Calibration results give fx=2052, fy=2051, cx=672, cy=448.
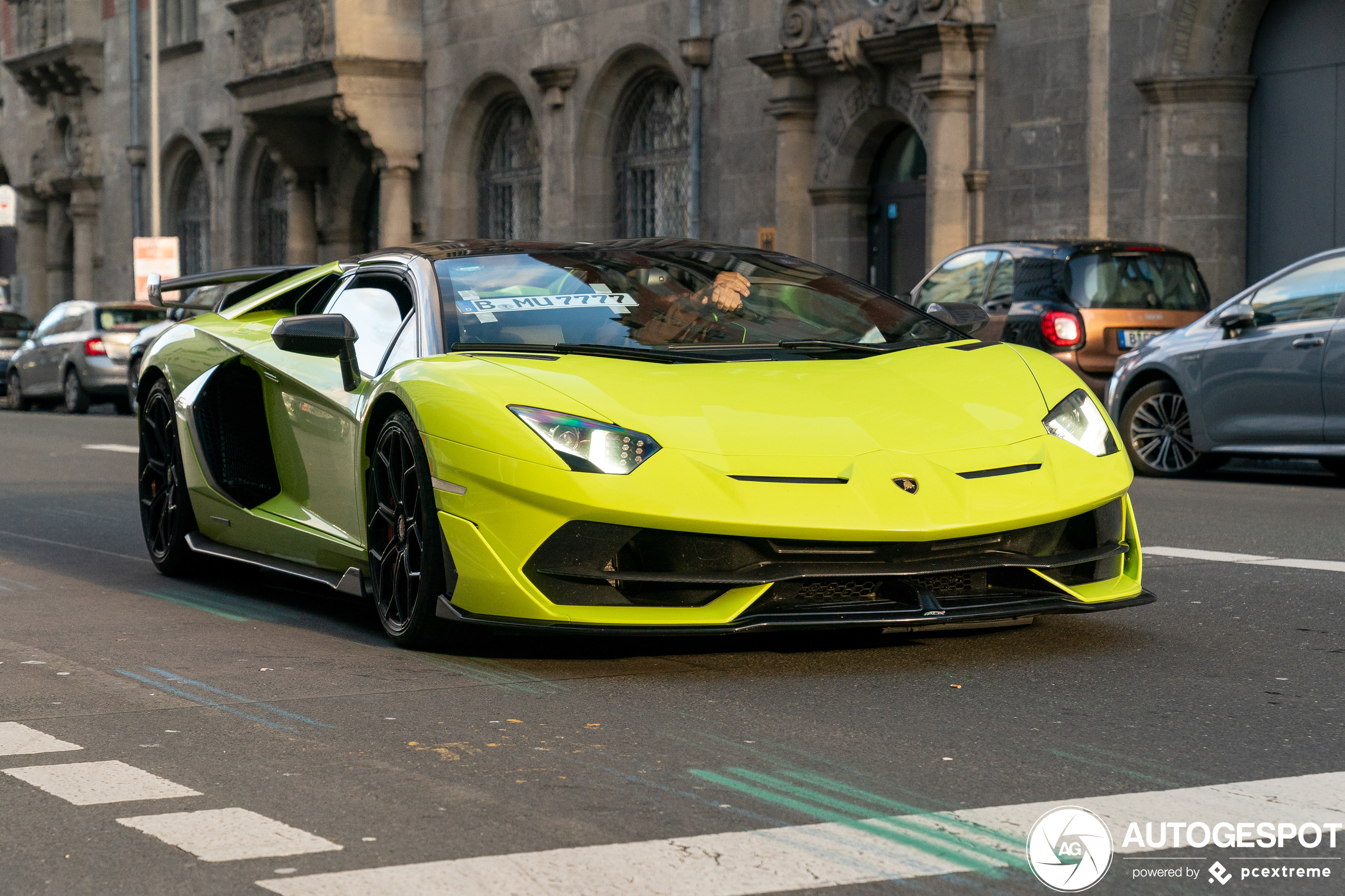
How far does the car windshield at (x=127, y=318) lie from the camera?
91.8 ft

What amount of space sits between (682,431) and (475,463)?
0.59 meters

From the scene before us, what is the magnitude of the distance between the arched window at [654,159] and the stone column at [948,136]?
558 centimetres

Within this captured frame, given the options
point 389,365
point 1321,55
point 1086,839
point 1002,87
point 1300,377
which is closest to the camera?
point 1086,839

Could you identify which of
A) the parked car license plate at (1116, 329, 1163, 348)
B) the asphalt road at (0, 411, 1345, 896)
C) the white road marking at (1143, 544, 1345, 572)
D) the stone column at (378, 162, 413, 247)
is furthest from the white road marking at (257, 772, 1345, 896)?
the stone column at (378, 162, 413, 247)

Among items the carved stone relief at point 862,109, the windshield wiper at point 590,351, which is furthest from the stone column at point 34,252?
the windshield wiper at point 590,351

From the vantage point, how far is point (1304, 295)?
41.3 ft

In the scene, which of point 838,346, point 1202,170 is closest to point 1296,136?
point 1202,170

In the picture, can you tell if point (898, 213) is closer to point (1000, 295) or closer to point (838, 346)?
point (1000, 295)

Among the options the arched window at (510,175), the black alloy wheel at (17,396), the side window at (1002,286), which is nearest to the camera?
the side window at (1002,286)

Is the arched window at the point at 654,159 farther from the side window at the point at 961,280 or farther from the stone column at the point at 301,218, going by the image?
the side window at the point at 961,280

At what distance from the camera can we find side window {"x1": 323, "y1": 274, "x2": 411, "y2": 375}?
22.0 ft

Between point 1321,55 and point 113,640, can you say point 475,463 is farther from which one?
point 1321,55

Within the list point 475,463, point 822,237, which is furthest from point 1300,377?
point 822,237

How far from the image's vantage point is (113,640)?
656cm
